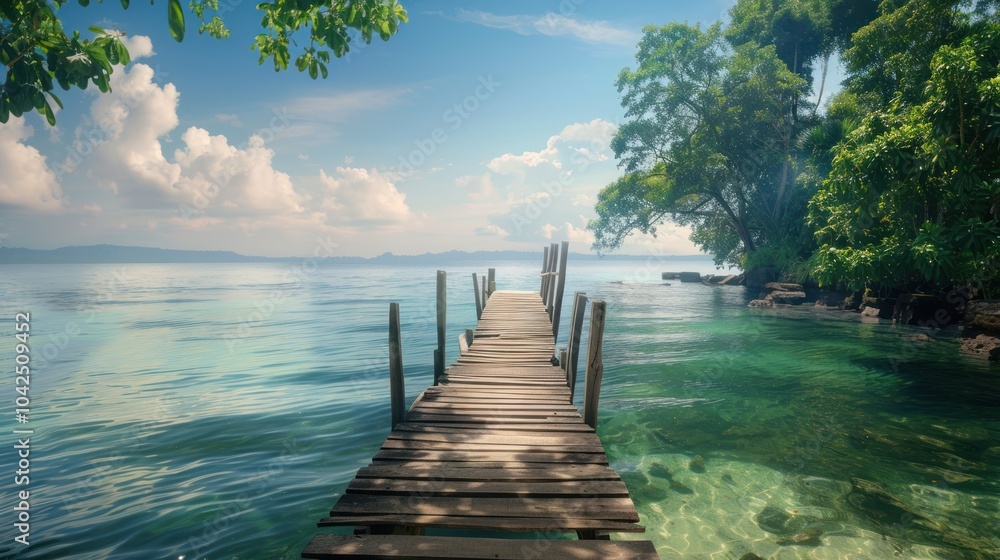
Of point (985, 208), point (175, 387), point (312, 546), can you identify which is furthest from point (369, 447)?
point (985, 208)

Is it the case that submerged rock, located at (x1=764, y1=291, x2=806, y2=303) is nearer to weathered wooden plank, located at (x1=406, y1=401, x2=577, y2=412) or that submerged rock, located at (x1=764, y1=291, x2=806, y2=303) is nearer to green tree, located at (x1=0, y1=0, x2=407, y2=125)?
weathered wooden plank, located at (x1=406, y1=401, x2=577, y2=412)

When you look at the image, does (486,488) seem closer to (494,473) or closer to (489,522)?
(494,473)

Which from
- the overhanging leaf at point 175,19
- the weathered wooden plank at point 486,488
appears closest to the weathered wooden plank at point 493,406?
the weathered wooden plank at point 486,488

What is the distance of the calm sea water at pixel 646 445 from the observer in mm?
5719

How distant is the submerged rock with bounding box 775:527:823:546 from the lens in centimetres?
537

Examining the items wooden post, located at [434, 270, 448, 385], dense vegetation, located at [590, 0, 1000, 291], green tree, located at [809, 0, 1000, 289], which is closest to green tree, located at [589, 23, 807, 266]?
dense vegetation, located at [590, 0, 1000, 291]

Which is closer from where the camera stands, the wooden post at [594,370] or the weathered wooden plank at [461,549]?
the weathered wooden plank at [461,549]

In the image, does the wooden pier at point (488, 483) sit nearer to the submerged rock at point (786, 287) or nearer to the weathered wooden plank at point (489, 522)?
the weathered wooden plank at point (489, 522)

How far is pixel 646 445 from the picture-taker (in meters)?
8.35

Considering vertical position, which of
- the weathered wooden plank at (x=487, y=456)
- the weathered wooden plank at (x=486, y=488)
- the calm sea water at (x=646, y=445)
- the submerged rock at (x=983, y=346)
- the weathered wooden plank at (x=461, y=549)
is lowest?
the calm sea water at (x=646, y=445)

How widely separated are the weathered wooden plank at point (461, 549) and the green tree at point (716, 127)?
34.0m

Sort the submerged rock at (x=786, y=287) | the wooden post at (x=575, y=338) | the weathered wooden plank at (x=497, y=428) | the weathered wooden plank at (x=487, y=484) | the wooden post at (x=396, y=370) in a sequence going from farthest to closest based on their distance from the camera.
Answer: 1. the submerged rock at (x=786, y=287)
2. the wooden post at (x=575, y=338)
3. the wooden post at (x=396, y=370)
4. the weathered wooden plank at (x=497, y=428)
5. the weathered wooden plank at (x=487, y=484)

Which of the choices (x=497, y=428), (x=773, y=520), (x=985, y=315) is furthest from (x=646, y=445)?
(x=985, y=315)

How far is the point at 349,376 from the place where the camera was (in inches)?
578
